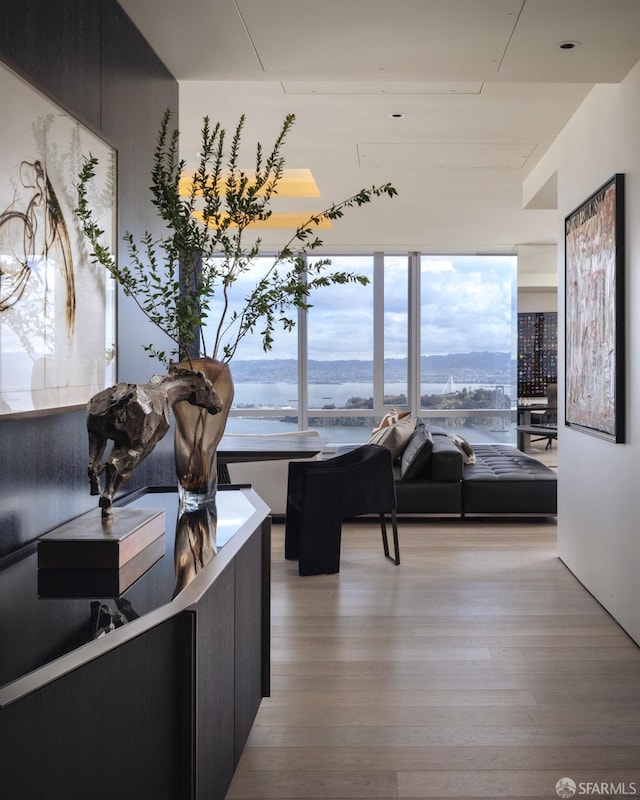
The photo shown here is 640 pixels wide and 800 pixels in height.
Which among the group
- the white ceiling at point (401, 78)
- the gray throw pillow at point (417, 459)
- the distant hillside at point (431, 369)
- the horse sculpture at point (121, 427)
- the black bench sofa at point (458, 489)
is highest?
the white ceiling at point (401, 78)

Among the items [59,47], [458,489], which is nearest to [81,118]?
[59,47]

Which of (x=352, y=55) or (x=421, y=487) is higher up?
(x=352, y=55)

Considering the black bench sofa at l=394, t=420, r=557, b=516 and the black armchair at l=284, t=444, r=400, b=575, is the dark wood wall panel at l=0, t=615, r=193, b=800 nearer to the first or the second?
the black armchair at l=284, t=444, r=400, b=575

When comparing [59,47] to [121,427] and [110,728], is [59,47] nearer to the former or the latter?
[121,427]

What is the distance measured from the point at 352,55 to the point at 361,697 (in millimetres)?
2547

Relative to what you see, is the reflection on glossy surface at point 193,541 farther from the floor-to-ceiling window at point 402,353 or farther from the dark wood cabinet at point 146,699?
the floor-to-ceiling window at point 402,353

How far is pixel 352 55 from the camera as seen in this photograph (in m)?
3.23

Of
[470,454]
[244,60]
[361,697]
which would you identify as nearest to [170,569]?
[361,697]

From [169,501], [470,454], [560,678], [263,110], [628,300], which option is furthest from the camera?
[470,454]

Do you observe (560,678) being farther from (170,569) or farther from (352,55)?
(352,55)

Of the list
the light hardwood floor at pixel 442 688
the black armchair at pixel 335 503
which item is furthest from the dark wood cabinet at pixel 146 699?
the black armchair at pixel 335 503

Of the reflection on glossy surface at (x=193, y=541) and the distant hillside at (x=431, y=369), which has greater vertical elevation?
the distant hillside at (x=431, y=369)

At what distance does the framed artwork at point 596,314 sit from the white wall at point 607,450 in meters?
0.05

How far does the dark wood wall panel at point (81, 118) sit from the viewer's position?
1972mm
